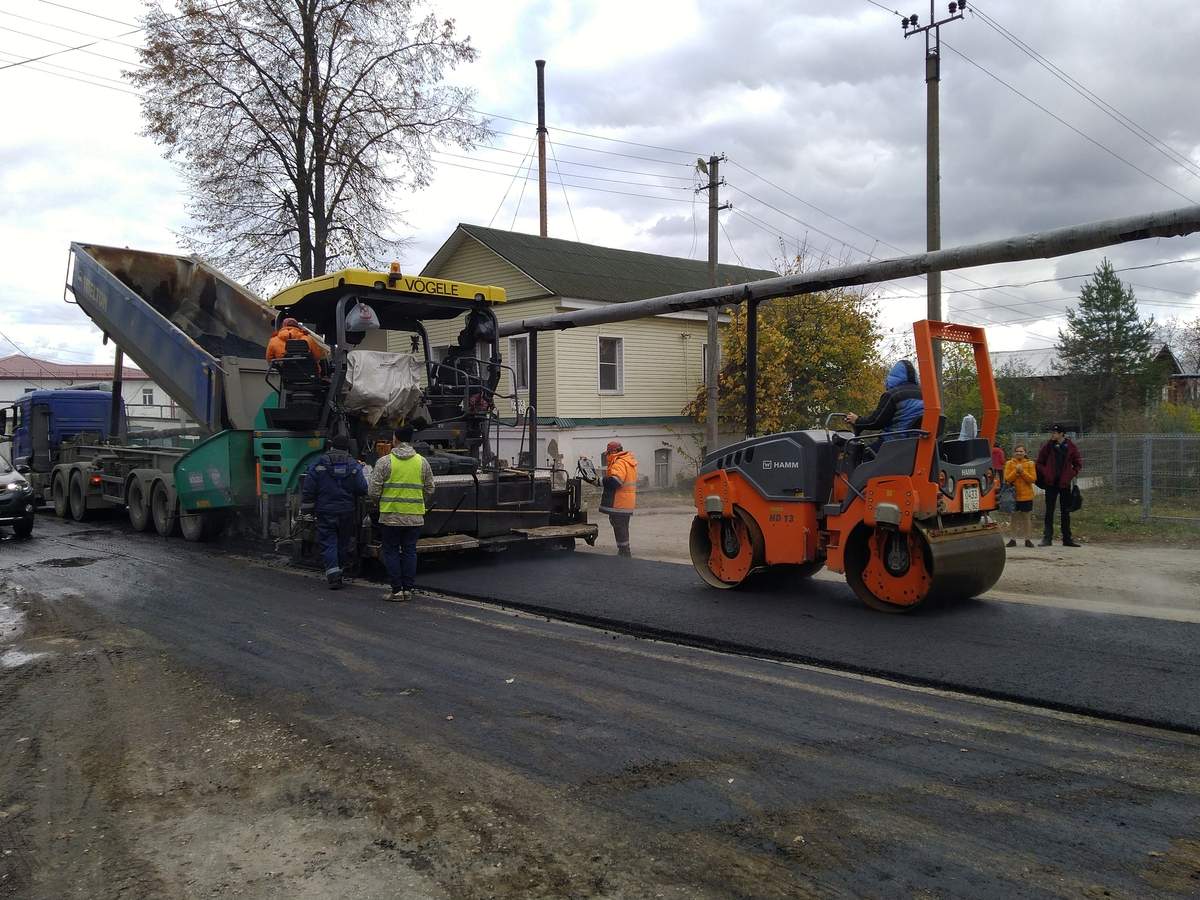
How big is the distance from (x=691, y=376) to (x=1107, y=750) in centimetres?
2003

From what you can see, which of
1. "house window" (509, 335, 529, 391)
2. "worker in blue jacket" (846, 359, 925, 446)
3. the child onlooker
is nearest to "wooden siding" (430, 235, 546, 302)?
"house window" (509, 335, 529, 391)

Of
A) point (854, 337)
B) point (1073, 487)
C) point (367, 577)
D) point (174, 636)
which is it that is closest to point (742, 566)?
point (367, 577)

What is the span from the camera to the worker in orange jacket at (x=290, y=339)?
967 centimetres

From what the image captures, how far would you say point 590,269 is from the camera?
77.7 feet

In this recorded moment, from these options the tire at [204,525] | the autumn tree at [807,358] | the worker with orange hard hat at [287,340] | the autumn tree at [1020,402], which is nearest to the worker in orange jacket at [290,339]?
the worker with orange hard hat at [287,340]

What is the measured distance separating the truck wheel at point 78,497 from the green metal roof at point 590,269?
391 inches

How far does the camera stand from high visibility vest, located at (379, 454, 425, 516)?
8.55m

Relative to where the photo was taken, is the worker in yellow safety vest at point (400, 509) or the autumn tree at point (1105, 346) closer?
the worker in yellow safety vest at point (400, 509)

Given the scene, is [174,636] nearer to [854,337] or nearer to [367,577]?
[367,577]

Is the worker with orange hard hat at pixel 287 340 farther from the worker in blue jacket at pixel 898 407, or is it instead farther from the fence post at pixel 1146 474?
the fence post at pixel 1146 474

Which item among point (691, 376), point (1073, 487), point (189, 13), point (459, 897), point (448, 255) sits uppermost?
point (189, 13)

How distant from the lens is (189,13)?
746 inches

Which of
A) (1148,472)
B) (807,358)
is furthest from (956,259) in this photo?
(807,358)

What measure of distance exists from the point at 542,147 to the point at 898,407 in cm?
2534
